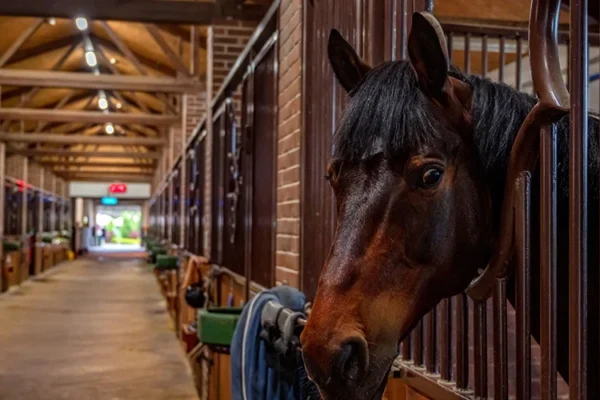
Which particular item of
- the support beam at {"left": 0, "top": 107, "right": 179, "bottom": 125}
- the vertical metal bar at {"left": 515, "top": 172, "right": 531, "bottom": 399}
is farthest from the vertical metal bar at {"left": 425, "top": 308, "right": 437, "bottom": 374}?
the support beam at {"left": 0, "top": 107, "right": 179, "bottom": 125}

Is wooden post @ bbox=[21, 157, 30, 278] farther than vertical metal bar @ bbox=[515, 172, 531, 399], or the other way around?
wooden post @ bbox=[21, 157, 30, 278]

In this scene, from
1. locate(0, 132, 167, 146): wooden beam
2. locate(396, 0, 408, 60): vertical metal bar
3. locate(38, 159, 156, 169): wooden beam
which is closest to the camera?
locate(396, 0, 408, 60): vertical metal bar

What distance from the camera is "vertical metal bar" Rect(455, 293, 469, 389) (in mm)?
1845

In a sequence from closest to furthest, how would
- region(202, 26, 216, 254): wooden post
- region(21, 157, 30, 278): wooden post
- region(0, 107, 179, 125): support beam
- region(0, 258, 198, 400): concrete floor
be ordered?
region(0, 258, 198, 400): concrete floor < region(202, 26, 216, 254): wooden post < region(0, 107, 179, 125): support beam < region(21, 157, 30, 278): wooden post

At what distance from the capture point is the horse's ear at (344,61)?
5.20ft

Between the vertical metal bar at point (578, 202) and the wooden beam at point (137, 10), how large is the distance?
236 inches

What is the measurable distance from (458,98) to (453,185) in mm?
190

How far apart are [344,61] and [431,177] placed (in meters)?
0.43

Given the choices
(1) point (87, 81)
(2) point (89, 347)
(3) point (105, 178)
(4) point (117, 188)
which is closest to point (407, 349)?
(2) point (89, 347)

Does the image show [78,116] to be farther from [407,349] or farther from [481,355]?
[481,355]

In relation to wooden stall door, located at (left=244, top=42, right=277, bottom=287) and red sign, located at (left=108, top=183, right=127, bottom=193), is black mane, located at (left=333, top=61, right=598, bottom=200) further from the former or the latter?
red sign, located at (left=108, top=183, right=127, bottom=193)

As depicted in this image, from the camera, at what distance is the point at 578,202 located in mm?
1248

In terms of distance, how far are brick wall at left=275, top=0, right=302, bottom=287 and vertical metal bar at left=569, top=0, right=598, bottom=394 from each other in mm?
1863

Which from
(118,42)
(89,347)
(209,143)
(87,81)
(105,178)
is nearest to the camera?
(209,143)
